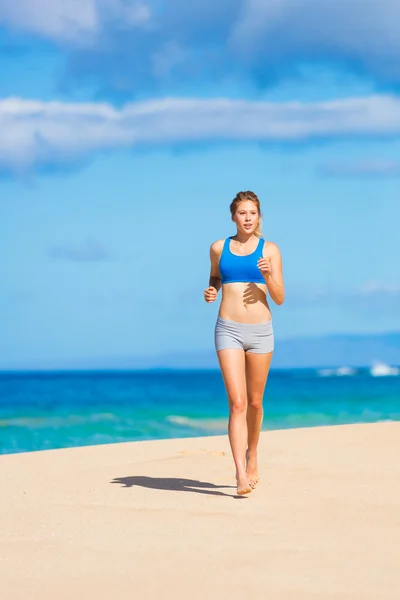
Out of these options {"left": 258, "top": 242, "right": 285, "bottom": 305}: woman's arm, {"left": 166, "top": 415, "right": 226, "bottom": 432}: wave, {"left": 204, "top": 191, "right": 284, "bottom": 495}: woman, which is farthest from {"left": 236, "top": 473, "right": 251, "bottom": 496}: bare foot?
{"left": 166, "top": 415, "right": 226, "bottom": 432}: wave

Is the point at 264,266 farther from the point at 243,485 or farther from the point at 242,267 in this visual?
the point at 243,485

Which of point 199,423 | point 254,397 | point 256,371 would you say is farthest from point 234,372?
point 199,423

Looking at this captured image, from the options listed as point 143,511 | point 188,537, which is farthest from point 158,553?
point 143,511

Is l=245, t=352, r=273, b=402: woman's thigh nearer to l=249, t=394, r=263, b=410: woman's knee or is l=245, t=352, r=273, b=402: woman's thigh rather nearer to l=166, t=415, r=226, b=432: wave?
l=249, t=394, r=263, b=410: woman's knee

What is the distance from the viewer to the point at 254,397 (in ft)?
22.1

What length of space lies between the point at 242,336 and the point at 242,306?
0.67ft

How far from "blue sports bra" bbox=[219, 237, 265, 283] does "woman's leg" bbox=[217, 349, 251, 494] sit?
49 centimetres

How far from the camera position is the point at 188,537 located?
5.25 meters

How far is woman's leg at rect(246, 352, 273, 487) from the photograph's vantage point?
21.7 ft

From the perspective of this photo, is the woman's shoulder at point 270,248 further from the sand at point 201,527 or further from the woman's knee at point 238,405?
the sand at point 201,527

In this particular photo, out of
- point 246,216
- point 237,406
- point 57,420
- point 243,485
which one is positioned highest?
point 57,420

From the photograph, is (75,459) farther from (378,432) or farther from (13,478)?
(378,432)

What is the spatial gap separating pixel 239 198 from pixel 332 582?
3.00 m

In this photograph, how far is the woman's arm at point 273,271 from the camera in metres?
6.29
